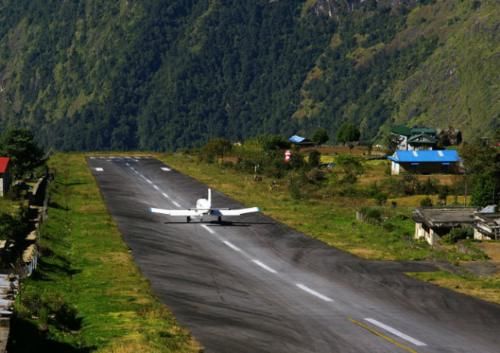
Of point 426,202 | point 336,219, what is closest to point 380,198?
point 426,202

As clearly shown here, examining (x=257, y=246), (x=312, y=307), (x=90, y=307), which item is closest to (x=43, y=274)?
(x=90, y=307)

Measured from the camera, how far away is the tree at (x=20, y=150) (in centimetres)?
11906

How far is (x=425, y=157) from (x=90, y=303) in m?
110

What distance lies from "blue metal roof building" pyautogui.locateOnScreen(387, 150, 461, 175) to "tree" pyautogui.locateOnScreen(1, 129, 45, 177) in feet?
173

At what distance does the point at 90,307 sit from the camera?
38469mm

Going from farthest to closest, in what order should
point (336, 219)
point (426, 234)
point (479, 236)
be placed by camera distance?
point (336, 219)
point (426, 234)
point (479, 236)

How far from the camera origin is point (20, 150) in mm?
119875

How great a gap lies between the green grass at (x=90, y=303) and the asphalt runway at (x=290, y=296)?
1.02m

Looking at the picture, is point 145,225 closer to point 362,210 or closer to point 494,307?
point 362,210

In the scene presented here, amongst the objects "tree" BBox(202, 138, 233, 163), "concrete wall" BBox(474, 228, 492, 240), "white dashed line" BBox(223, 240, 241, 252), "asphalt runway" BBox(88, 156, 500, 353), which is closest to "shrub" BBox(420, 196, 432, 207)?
"concrete wall" BBox(474, 228, 492, 240)

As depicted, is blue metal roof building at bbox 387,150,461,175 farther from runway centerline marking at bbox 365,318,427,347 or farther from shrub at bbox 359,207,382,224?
runway centerline marking at bbox 365,318,427,347

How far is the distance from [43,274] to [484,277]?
2252 cm

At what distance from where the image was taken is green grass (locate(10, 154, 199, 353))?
3169 cm

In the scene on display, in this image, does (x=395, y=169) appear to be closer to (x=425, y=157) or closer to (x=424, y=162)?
(x=424, y=162)
